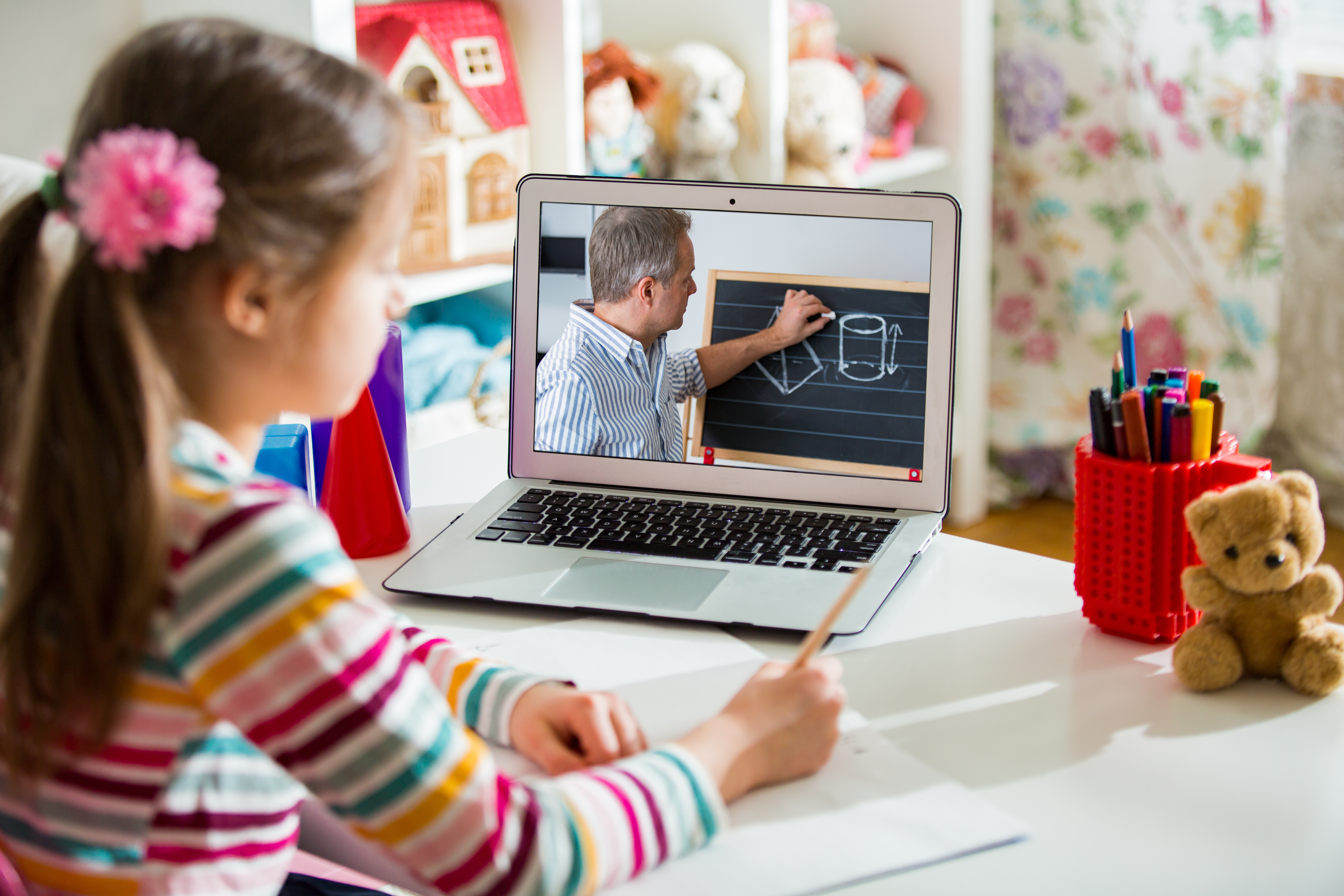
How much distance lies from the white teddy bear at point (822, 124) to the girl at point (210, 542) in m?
1.49

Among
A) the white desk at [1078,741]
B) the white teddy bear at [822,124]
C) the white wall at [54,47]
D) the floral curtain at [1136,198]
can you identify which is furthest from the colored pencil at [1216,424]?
the floral curtain at [1136,198]

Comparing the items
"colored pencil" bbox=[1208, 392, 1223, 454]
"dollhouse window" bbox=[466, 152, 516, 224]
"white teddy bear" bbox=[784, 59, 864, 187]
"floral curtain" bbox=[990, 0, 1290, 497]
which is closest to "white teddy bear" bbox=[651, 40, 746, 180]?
"white teddy bear" bbox=[784, 59, 864, 187]

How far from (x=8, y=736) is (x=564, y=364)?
1.82 feet

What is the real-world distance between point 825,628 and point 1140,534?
0.78ft

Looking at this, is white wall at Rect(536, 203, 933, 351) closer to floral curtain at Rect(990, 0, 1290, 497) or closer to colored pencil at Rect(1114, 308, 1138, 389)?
colored pencil at Rect(1114, 308, 1138, 389)

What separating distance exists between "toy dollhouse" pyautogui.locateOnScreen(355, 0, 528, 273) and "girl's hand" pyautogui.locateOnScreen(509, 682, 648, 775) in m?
0.90

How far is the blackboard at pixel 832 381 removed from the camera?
927mm

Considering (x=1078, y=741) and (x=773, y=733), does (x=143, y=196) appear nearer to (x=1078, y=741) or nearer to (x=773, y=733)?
(x=773, y=733)

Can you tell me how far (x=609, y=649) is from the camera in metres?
0.79

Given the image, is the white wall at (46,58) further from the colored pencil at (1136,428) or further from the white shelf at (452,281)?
the colored pencil at (1136,428)

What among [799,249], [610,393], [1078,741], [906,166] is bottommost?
[1078,741]

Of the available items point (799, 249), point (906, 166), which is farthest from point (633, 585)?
point (906, 166)

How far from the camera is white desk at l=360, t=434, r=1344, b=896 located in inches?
22.2

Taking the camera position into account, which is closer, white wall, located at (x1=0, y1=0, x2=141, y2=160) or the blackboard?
the blackboard
